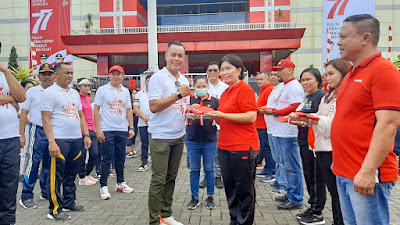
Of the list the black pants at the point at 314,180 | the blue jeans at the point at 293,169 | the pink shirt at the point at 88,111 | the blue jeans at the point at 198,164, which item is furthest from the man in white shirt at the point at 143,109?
the black pants at the point at 314,180

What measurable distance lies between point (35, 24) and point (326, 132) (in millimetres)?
12891

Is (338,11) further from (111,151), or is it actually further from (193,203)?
(111,151)

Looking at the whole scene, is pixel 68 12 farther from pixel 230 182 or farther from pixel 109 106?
pixel 230 182

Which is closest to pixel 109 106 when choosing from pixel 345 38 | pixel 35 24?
pixel 345 38

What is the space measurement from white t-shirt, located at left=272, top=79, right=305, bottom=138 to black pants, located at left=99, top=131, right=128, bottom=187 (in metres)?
2.89

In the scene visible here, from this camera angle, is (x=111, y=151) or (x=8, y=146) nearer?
(x=8, y=146)

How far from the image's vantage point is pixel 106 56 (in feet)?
79.6

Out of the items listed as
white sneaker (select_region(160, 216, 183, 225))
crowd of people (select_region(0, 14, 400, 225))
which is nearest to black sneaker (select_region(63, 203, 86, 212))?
crowd of people (select_region(0, 14, 400, 225))

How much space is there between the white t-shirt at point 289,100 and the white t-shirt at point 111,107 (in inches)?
113

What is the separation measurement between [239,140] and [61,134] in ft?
8.65

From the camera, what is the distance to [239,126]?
3.51 meters

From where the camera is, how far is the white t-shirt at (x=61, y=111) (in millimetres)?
4254

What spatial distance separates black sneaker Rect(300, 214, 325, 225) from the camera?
4.01 meters

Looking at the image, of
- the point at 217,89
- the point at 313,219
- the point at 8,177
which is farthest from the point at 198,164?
the point at 8,177
